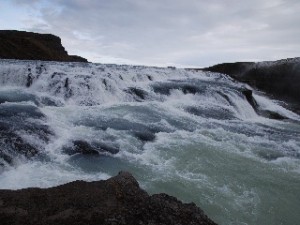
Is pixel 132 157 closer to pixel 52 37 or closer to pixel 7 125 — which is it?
pixel 7 125

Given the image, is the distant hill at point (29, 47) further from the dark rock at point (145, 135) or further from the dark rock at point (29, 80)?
the dark rock at point (145, 135)

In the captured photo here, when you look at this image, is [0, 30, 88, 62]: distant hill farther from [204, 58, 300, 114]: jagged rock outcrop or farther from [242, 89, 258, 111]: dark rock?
[242, 89, 258, 111]: dark rock

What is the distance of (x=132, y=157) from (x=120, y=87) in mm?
12326

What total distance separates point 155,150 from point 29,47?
47.6 meters

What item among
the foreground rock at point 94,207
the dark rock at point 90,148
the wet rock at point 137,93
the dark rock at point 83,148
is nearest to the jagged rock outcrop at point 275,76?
the wet rock at point 137,93

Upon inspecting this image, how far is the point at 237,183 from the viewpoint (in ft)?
28.6

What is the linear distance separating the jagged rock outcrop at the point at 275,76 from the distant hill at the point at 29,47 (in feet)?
92.0

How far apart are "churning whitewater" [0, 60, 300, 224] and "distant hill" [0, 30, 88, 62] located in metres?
31.5

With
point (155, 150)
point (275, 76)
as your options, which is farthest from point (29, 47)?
point (155, 150)

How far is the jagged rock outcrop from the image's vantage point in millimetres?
30428

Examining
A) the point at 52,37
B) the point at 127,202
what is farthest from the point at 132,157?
the point at 52,37

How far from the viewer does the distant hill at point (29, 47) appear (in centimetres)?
4916

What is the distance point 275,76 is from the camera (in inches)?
1320

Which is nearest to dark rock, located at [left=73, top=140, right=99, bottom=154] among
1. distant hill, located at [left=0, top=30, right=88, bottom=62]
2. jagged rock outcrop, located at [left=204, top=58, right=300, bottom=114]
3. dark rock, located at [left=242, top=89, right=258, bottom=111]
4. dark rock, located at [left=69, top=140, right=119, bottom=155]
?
dark rock, located at [left=69, top=140, right=119, bottom=155]
